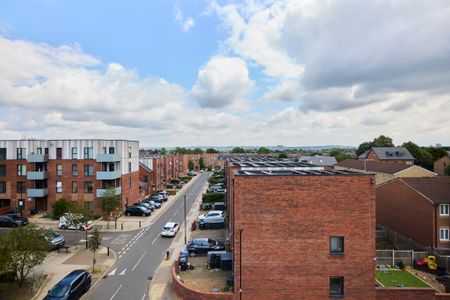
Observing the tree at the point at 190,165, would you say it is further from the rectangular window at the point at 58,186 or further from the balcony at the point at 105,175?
the balcony at the point at 105,175

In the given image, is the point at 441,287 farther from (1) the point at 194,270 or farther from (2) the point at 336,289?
(1) the point at 194,270

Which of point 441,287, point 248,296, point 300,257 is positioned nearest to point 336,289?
point 300,257

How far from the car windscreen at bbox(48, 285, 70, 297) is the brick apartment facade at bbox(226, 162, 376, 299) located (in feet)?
34.0

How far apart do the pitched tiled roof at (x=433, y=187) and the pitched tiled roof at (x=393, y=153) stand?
5038 cm

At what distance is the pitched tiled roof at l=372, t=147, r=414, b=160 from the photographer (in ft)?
261

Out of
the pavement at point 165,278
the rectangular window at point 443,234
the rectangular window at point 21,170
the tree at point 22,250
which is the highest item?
the rectangular window at point 21,170

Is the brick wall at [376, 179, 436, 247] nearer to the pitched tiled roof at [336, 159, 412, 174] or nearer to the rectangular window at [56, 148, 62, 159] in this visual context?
the pitched tiled roof at [336, 159, 412, 174]

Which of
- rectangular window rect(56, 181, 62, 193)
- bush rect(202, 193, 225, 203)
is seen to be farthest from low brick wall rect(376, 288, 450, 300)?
rectangular window rect(56, 181, 62, 193)

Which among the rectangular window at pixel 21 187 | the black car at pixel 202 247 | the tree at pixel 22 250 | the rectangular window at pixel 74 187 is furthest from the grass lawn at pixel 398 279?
the rectangular window at pixel 21 187

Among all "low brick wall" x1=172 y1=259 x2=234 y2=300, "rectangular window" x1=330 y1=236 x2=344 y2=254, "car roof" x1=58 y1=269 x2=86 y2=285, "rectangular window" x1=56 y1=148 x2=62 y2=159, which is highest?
"rectangular window" x1=56 y1=148 x2=62 y2=159

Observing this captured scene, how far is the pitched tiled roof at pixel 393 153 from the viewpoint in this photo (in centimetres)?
7954

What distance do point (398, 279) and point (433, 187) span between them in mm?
13161

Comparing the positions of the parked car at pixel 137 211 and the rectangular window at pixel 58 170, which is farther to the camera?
the parked car at pixel 137 211

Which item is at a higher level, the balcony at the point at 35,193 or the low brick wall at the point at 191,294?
the balcony at the point at 35,193
